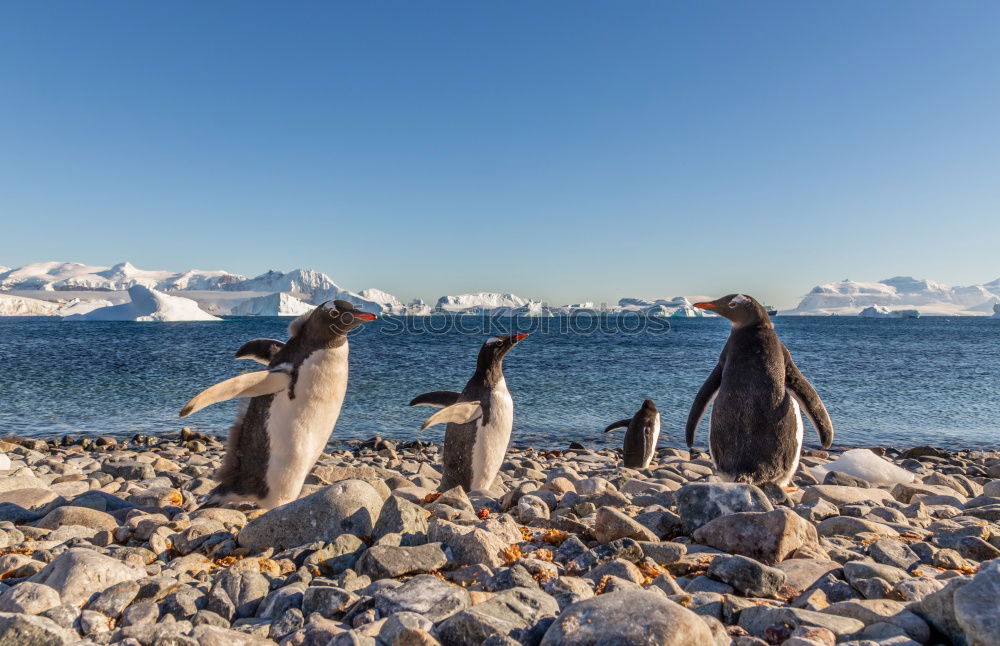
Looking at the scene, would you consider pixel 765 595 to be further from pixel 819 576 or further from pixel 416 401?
pixel 416 401

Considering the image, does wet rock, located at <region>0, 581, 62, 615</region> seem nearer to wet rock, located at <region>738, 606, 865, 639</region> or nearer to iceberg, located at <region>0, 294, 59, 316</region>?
wet rock, located at <region>738, 606, 865, 639</region>

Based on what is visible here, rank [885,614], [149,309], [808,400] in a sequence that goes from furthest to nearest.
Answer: [149,309], [808,400], [885,614]

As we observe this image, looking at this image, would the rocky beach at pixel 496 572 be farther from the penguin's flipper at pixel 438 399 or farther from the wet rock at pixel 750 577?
the penguin's flipper at pixel 438 399

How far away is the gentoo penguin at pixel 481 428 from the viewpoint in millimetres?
5312

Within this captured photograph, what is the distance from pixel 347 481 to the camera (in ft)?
10.8

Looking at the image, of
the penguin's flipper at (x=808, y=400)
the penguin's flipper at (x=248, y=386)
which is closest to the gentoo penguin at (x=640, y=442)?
the penguin's flipper at (x=808, y=400)

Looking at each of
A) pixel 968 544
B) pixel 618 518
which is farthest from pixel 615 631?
pixel 968 544

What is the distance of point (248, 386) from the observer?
4.16 m

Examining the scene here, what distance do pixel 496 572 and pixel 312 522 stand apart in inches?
40.0

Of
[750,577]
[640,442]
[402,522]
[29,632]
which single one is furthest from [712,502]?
[640,442]

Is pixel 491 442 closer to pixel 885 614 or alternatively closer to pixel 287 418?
pixel 287 418

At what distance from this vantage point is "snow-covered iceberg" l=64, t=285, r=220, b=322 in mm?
76375

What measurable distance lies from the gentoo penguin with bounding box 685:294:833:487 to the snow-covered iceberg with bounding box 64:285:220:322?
81.9 metres

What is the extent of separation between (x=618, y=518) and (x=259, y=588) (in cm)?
160
